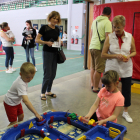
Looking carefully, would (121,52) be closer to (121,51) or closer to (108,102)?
(121,51)

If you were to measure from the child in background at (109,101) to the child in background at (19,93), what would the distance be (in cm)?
72

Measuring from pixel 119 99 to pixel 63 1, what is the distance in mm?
15571

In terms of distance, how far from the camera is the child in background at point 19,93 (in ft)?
6.09

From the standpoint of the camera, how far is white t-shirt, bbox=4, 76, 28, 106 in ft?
6.17

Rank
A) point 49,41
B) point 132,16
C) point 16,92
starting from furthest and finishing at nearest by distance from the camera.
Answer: point 132,16 → point 49,41 → point 16,92

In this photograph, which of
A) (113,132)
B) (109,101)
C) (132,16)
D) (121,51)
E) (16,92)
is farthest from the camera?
(132,16)

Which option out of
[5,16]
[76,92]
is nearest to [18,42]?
[5,16]

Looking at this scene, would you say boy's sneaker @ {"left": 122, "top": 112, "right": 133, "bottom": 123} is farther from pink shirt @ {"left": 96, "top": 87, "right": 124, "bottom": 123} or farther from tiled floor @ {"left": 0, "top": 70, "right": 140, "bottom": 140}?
pink shirt @ {"left": 96, "top": 87, "right": 124, "bottom": 123}

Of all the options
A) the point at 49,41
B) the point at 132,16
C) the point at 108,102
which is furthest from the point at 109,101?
the point at 132,16

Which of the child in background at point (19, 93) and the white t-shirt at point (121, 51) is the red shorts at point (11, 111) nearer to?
the child in background at point (19, 93)

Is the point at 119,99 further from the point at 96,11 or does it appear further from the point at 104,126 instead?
the point at 96,11

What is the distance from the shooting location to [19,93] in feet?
6.13

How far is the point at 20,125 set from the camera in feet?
6.40

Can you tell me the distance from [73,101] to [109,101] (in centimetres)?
157
